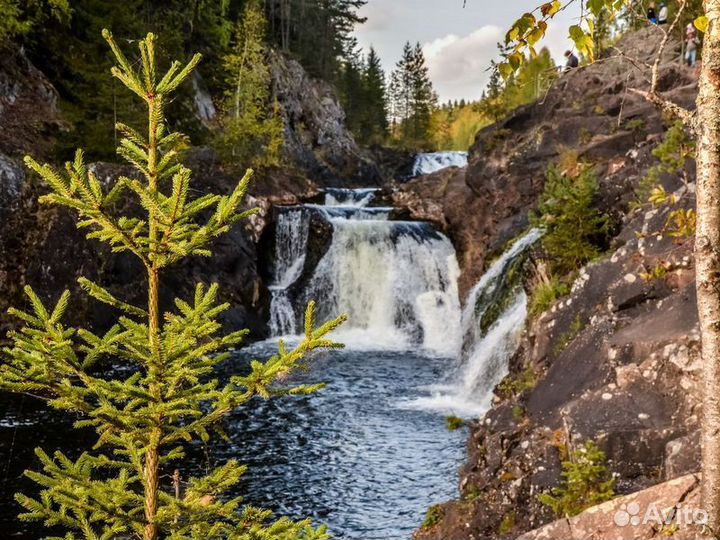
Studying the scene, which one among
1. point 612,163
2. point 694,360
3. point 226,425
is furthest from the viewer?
point 612,163

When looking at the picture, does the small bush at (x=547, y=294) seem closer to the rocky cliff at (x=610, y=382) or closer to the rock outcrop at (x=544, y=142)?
the rocky cliff at (x=610, y=382)

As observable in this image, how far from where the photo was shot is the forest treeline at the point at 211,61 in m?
22.9

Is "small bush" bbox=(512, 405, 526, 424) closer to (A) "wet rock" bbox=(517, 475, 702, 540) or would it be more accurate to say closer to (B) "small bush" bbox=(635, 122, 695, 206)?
(A) "wet rock" bbox=(517, 475, 702, 540)

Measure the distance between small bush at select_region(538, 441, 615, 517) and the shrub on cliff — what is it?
6.89 m

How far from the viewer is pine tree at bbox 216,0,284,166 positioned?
29.2 m

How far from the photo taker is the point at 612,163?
16312 mm

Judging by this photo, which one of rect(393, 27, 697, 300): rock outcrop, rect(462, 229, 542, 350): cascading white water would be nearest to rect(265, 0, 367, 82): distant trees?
rect(393, 27, 697, 300): rock outcrop

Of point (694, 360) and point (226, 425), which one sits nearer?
point (694, 360)

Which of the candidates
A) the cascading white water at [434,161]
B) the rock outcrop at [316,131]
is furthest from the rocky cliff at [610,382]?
the cascading white water at [434,161]

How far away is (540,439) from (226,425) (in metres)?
8.03

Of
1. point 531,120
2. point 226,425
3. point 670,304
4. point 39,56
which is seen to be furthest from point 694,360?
point 39,56

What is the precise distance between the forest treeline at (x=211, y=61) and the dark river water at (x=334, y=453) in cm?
716

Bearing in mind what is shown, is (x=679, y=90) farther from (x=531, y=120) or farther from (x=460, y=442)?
(x=460, y=442)

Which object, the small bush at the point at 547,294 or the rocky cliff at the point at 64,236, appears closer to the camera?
the small bush at the point at 547,294
